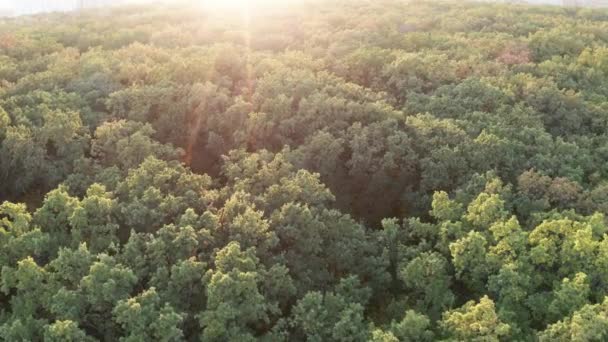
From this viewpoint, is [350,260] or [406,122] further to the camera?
[406,122]

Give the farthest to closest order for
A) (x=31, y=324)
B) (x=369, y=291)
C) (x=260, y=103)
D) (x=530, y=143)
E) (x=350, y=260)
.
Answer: (x=260, y=103)
(x=530, y=143)
(x=350, y=260)
(x=369, y=291)
(x=31, y=324)

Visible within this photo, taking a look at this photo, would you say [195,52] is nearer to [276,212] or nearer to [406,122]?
[406,122]

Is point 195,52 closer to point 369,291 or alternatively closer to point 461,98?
point 461,98

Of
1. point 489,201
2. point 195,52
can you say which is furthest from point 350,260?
point 195,52

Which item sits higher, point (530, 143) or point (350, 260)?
point (530, 143)

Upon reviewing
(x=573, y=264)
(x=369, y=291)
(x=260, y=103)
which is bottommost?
(x=369, y=291)

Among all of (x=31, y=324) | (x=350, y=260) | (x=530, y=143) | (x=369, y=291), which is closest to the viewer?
(x=31, y=324)
